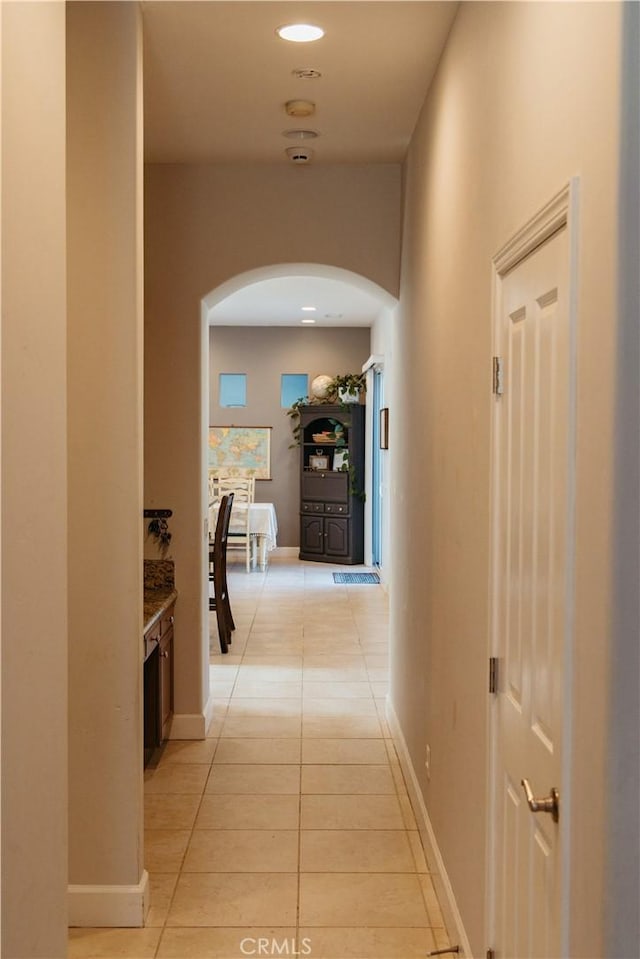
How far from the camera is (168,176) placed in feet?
15.4

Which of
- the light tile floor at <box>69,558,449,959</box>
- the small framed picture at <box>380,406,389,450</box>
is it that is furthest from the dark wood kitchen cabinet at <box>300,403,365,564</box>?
the light tile floor at <box>69,558,449,959</box>

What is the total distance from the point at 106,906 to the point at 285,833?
885 mm

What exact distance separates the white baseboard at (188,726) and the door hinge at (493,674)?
2.82m

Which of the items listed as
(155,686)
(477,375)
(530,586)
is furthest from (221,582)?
(530,586)

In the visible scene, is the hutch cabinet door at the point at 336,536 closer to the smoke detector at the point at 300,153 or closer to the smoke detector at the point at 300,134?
the smoke detector at the point at 300,153

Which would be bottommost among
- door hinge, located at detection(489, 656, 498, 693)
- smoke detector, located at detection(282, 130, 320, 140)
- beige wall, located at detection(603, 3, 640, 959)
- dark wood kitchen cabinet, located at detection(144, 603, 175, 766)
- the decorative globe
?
dark wood kitchen cabinet, located at detection(144, 603, 175, 766)

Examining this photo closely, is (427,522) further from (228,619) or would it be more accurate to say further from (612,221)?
(228,619)

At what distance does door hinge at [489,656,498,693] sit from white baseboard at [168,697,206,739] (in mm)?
2818

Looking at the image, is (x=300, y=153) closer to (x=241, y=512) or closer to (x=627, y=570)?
(x=627, y=570)

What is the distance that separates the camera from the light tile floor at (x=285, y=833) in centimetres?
291

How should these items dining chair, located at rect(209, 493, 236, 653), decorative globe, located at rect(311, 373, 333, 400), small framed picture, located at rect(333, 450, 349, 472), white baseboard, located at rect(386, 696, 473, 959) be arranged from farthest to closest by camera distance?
1. decorative globe, located at rect(311, 373, 333, 400)
2. small framed picture, located at rect(333, 450, 349, 472)
3. dining chair, located at rect(209, 493, 236, 653)
4. white baseboard, located at rect(386, 696, 473, 959)

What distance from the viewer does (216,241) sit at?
4684 mm

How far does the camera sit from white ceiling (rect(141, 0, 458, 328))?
296cm

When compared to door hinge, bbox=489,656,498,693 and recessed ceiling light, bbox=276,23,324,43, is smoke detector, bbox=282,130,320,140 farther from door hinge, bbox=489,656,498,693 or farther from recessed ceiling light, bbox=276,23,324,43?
door hinge, bbox=489,656,498,693
